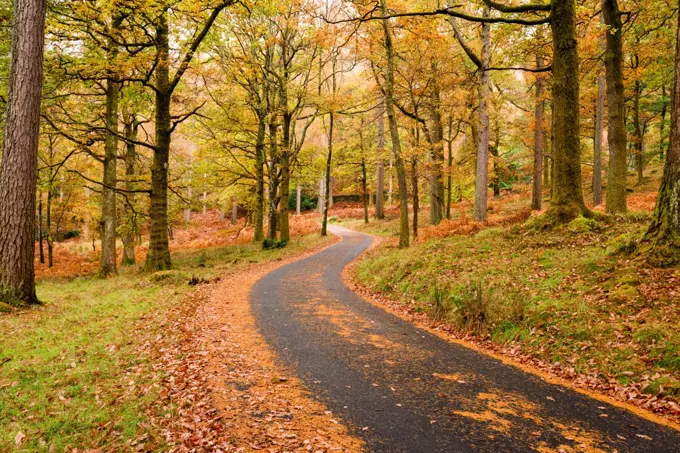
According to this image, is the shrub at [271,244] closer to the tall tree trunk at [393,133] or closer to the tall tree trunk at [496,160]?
the tall tree trunk at [393,133]

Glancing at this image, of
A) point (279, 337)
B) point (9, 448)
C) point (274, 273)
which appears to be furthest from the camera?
point (274, 273)

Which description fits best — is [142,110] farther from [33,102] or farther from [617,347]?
[617,347]

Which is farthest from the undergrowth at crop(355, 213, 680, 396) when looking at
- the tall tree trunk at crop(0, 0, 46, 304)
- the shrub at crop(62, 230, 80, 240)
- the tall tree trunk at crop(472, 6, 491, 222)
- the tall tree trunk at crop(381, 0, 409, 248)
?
the shrub at crop(62, 230, 80, 240)

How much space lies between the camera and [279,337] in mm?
7441

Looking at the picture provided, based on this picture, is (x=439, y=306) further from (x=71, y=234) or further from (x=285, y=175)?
(x=71, y=234)

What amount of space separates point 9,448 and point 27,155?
22.9 ft

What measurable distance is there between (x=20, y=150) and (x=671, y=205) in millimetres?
13167

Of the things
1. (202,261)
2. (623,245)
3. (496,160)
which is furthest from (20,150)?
(496,160)

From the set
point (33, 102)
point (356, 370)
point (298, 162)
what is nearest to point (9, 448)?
point (356, 370)

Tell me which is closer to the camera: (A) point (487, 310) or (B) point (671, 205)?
(B) point (671, 205)

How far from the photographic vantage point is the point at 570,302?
6.98 meters

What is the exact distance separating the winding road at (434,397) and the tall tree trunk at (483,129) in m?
9.37

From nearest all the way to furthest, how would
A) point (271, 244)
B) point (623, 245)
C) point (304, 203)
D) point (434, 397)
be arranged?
point (434, 397)
point (623, 245)
point (271, 244)
point (304, 203)

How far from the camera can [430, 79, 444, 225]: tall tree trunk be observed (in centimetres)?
1837
